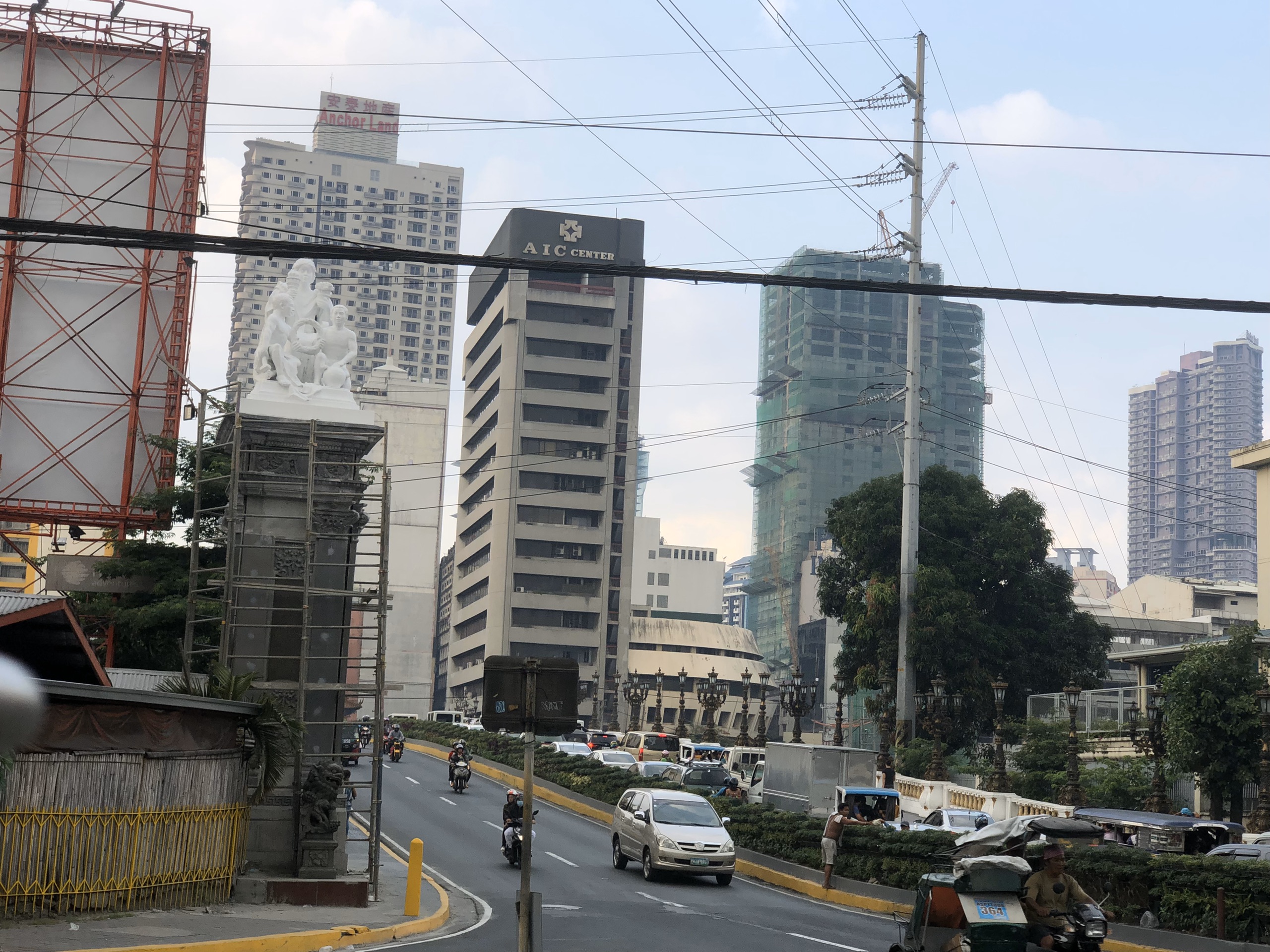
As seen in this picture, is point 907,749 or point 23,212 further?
point 907,749

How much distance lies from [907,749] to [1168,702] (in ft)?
36.3

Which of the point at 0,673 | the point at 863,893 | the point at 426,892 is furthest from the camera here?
the point at 863,893

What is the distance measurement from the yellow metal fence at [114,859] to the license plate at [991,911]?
1090 centimetres

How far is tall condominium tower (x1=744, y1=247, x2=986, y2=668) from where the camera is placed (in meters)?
178

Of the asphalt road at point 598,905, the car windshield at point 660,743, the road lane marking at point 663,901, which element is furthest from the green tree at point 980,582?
the road lane marking at point 663,901

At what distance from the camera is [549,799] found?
46.7 m

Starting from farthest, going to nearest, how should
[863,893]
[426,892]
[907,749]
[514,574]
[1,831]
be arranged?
[514,574], [907,749], [863,893], [426,892], [1,831]

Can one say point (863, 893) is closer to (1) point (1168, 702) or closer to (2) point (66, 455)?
(1) point (1168, 702)

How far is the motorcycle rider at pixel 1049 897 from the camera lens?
1357 cm

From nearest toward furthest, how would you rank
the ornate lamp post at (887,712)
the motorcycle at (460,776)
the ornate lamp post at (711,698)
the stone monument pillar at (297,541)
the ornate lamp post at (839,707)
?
the stone monument pillar at (297,541) → the motorcycle at (460,776) → the ornate lamp post at (839,707) → the ornate lamp post at (887,712) → the ornate lamp post at (711,698)

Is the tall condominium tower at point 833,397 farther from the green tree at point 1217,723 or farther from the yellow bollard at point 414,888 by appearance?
the yellow bollard at point 414,888

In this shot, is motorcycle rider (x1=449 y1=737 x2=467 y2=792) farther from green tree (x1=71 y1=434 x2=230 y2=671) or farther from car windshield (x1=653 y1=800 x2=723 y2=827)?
car windshield (x1=653 y1=800 x2=723 y2=827)

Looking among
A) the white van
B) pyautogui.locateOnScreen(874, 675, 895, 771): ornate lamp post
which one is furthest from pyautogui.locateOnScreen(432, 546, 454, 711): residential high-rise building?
pyautogui.locateOnScreen(874, 675, 895, 771): ornate lamp post

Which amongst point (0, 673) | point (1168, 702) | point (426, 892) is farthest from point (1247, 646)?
point (0, 673)
